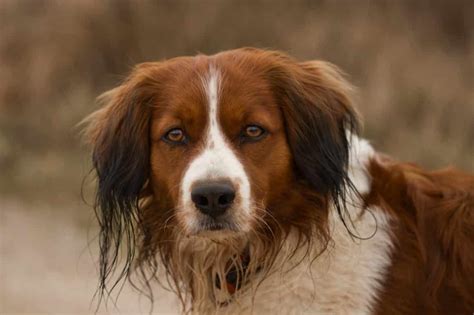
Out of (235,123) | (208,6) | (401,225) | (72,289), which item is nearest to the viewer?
(235,123)

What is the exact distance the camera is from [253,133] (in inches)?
181

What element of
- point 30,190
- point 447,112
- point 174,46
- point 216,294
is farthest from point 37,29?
point 216,294

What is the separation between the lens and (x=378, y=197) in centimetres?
495

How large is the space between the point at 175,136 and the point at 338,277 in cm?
102

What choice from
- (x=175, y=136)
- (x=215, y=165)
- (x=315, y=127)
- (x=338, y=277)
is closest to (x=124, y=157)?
(x=175, y=136)

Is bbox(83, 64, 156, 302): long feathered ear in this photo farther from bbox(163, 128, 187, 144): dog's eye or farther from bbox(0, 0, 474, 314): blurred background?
bbox(0, 0, 474, 314): blurred background

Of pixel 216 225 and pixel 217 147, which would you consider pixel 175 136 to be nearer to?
pixel 217 147

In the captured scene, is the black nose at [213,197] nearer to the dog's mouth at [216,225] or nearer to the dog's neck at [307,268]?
the dog's mouth at [216,225]

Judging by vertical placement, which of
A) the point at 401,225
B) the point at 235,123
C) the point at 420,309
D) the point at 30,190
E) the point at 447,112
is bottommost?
the point at 30,190

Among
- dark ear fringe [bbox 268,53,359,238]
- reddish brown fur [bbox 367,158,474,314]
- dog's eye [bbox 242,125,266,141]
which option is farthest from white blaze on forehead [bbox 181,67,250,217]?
reddish brown fur [bbox 367,158,474,314]

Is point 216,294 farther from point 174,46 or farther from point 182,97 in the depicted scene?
point 174,46

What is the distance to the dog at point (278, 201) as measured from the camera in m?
4.62

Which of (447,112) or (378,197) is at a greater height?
(378,197)

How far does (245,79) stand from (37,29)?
29.2 feet
